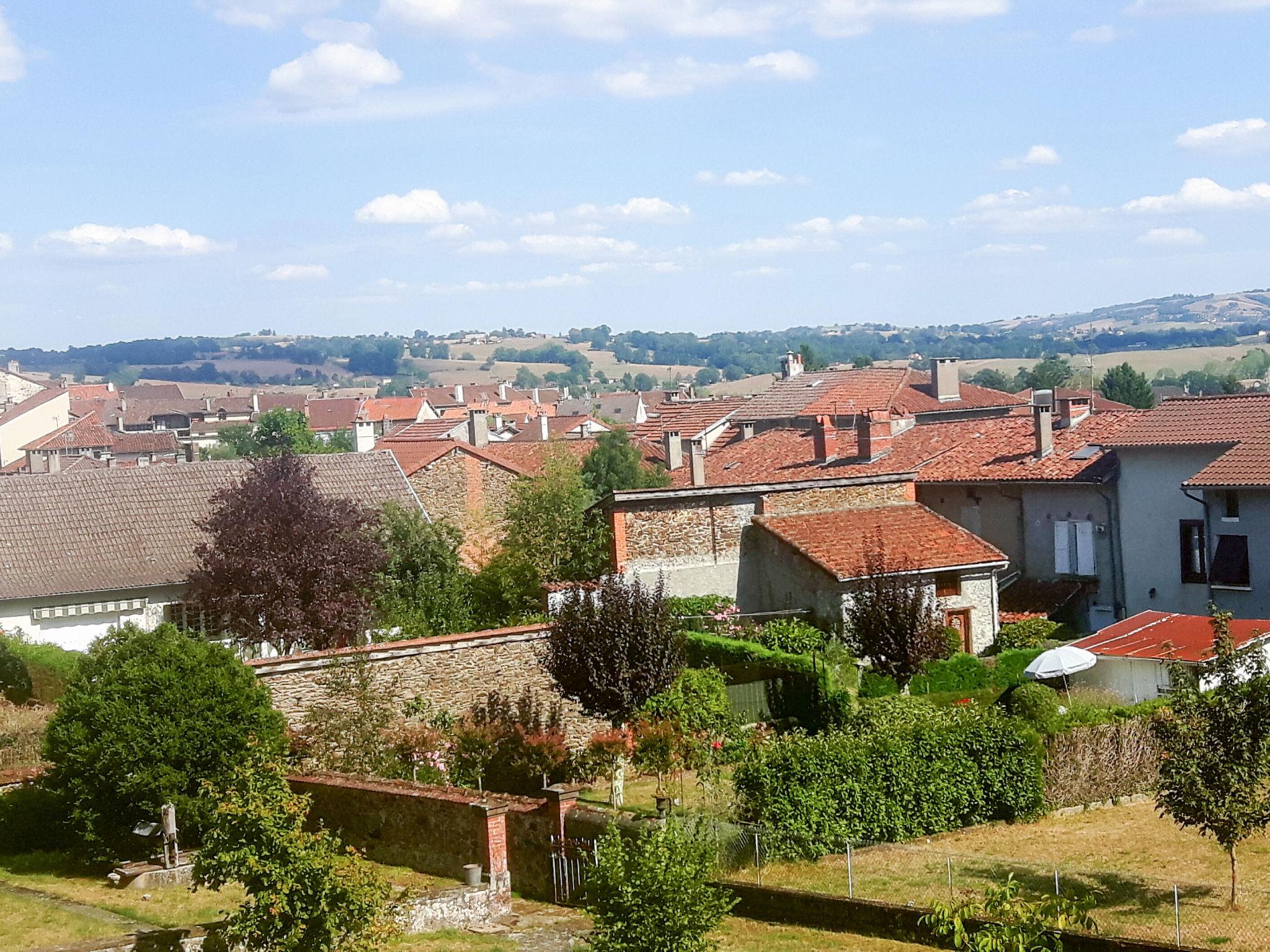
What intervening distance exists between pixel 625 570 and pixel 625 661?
865 cm

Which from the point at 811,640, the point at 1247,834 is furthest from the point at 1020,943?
the point at 811,640

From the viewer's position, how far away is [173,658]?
67.9 feet

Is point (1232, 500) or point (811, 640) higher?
point (1232, 500)

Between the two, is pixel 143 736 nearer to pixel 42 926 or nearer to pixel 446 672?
pixel 42 926

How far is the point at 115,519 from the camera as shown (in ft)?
131

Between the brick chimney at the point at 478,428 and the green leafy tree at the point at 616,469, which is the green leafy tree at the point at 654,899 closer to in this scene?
the green leafy tree at the point at 616,469

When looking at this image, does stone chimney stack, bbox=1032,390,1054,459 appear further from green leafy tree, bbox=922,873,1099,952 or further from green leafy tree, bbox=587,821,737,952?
green leafy tree, bbox=922,873,1099,952

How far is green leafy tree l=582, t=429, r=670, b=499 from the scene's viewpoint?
49.5 m

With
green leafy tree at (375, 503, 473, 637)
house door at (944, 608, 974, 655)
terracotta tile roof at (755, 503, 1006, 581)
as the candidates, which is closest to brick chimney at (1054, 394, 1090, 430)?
terracotta tile roof at (755, 503, 1006, 581)

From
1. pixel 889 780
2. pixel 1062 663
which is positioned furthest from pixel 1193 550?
pixel 889 780

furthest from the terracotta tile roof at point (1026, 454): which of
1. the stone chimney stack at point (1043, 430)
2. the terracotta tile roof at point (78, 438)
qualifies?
the terracotta tile roof at point (78, 438)

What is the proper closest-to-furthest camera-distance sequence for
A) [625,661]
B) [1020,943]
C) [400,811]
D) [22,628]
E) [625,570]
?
[1020,943]
[400,811]
[625,661]
[625,570]
[22,628]

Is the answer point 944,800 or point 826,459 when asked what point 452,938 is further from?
point 826,459

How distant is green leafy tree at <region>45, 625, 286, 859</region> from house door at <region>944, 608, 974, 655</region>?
17453 millimetres
